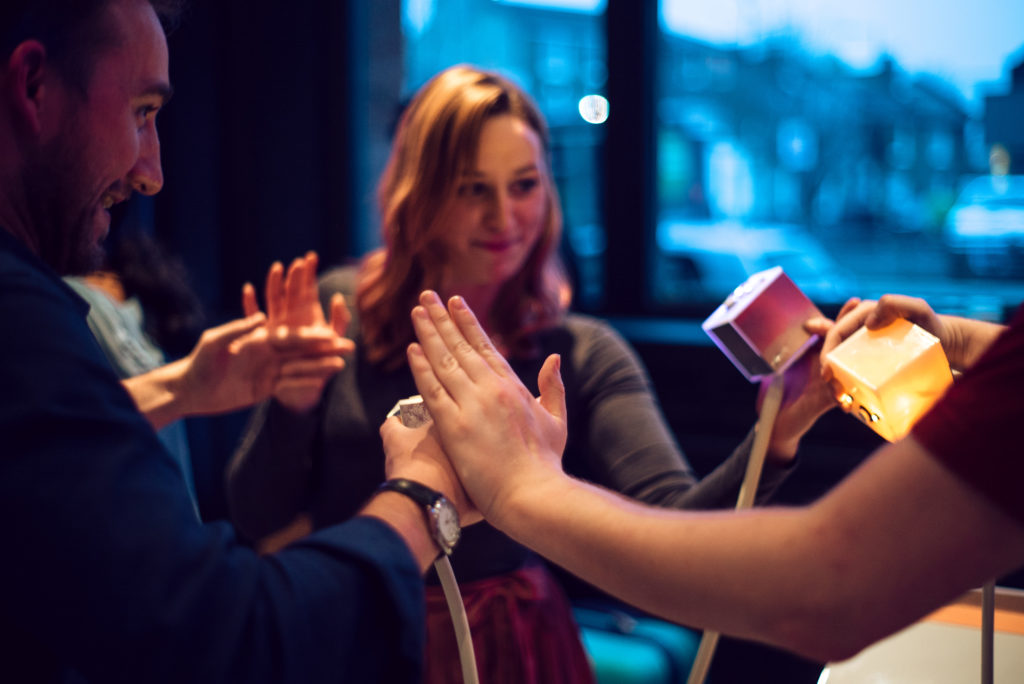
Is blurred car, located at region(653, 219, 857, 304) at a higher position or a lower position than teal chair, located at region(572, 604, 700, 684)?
higher

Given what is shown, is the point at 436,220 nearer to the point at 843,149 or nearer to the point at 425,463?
the point at 425,463

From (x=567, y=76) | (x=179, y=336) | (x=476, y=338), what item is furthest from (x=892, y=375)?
(x=567, y=76)

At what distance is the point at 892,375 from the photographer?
2.41 feet

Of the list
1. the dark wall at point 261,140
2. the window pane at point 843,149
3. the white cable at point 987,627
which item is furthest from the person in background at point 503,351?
the dark wall at point 261,140

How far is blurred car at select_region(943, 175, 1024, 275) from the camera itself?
2272mm

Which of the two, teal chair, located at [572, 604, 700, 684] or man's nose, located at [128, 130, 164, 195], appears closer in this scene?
man's nose, located at [128, 130, 164, 195]

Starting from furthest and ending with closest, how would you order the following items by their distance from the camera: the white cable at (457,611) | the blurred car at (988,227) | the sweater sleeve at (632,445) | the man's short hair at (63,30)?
the blurred car at (988,227), the sweater sleeve at (632,445), the white cable at (457,611), the man's short hair at (63,30)

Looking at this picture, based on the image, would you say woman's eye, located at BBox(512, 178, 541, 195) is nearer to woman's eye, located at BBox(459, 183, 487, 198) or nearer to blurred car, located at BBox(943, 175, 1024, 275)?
woman's eye, located at BBox(459, 183, 487, 198)

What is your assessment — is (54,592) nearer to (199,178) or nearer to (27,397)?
(27,397)

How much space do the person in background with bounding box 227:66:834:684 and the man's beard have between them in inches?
23.7

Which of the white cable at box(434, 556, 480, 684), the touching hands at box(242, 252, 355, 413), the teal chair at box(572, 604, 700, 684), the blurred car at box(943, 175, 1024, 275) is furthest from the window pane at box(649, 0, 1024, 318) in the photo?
the white cable at box(434, 556, 480, 684)

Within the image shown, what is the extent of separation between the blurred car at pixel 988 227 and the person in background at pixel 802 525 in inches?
79.0

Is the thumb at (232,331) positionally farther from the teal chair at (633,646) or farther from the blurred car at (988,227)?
the blurred car at (988,227)

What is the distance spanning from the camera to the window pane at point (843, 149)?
228cm
